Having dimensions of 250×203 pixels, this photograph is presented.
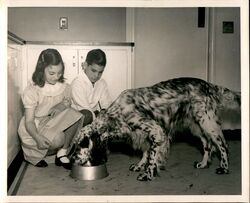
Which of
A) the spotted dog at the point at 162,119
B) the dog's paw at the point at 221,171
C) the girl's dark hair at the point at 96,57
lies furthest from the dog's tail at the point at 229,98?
the girl's dark hair at the point at 96,57

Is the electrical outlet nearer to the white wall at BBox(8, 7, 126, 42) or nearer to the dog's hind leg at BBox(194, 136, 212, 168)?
the white wall at BBox(8, 7, 126, 42)

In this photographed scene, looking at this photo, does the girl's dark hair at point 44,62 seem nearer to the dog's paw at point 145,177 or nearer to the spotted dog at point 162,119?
the spotted dog at point 162,119

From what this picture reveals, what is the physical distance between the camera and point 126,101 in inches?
61.0

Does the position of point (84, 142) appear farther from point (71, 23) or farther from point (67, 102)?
point (71, 23)

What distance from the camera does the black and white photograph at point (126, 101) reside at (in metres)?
1.38

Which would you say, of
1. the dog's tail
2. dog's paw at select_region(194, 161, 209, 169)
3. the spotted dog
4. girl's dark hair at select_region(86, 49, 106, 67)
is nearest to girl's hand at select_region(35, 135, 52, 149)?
the spotted dog

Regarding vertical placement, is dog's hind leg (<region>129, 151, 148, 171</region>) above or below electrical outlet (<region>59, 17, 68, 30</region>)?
below

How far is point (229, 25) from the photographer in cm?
145

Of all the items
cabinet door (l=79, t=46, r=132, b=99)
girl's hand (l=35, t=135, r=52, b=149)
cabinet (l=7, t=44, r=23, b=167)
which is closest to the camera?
cabinet (l=7, t=44, r=23, b=167)

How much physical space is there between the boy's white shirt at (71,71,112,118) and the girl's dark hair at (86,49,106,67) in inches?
2.2

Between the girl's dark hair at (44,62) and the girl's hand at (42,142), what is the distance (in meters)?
0.22

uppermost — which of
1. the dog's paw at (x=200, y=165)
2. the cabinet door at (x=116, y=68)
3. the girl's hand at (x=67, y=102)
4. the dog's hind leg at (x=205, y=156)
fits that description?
the cabinet door at (x=116, y=68)

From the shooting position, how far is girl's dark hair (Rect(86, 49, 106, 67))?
4.84 ft
